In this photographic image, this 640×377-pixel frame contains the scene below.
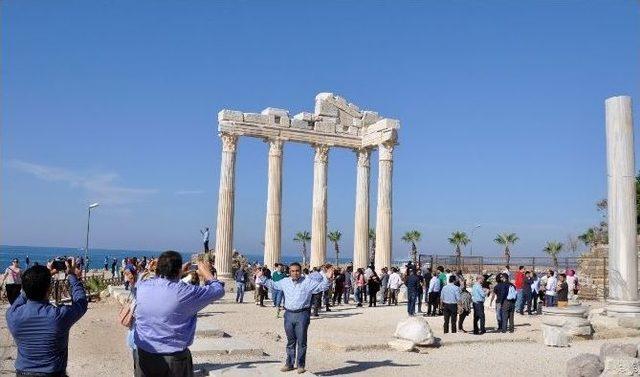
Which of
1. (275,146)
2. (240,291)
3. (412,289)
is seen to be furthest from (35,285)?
(275,146)

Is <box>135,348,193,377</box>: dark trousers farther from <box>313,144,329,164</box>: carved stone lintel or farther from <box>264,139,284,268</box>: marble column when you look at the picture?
<box>313,144,329,164</box>: carved stone lintel

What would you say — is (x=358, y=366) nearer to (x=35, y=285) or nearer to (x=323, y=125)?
(x=35, y=285)

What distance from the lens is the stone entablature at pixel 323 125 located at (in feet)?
95.5

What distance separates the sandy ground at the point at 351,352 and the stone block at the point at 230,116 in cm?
1203

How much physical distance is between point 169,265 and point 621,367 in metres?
7.68

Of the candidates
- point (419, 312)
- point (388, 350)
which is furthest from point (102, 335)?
point (419, 312)

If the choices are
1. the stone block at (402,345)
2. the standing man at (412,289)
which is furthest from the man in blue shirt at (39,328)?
the standing man at (412,289)

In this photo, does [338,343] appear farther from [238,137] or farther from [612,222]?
[238,137]

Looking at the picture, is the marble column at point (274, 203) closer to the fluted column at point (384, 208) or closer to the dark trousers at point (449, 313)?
the fluted column at point (384, 208)

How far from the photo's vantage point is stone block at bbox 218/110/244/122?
28750mm

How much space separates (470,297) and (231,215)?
14.9m

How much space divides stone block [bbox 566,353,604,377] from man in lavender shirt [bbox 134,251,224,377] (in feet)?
24.5

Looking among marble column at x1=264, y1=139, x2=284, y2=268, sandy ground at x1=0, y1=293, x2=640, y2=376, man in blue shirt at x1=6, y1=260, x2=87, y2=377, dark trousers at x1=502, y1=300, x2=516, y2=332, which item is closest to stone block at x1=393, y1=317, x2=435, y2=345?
sandy ground at x1=0, y1=293, x2=640, y2=376

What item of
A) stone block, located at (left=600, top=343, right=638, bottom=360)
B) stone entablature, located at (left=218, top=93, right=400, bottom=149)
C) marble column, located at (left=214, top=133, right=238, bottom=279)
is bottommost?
stone block, located at (left=600, top=343, right=638, bottom=360)
